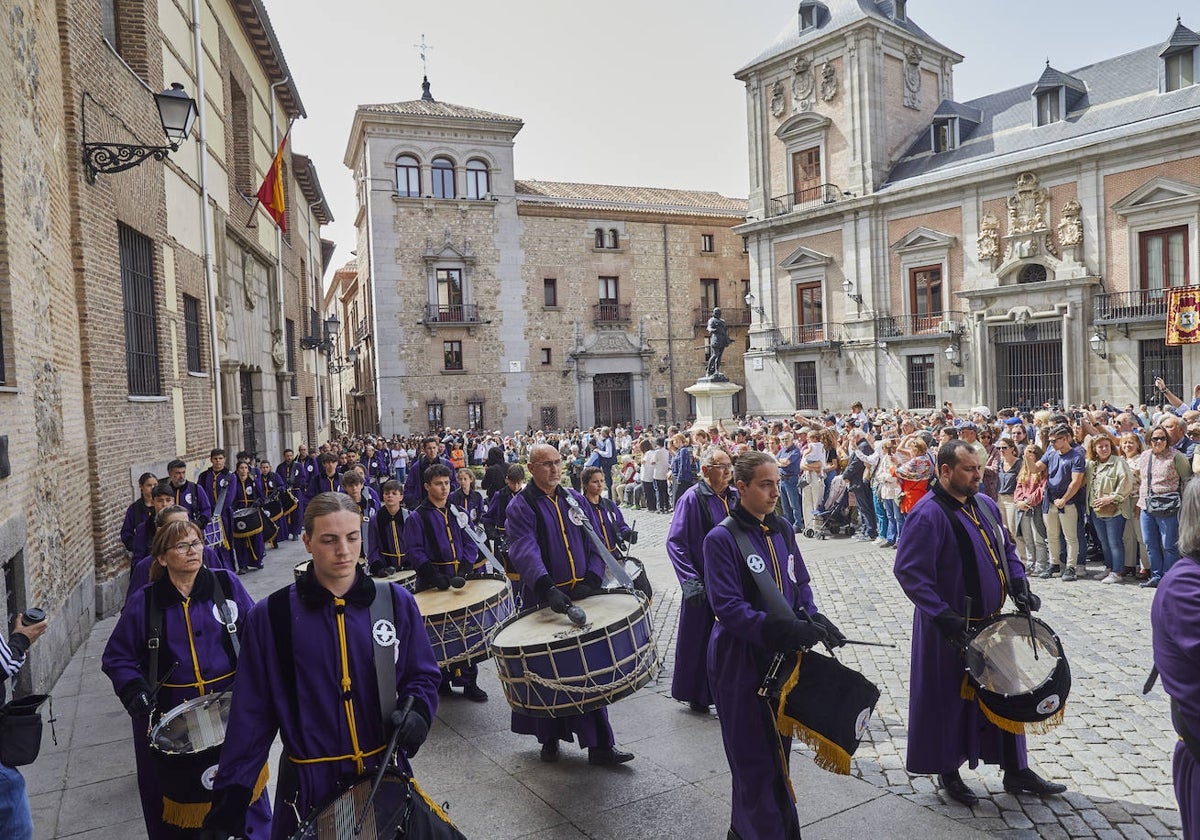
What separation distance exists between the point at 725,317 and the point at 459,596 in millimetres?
38518

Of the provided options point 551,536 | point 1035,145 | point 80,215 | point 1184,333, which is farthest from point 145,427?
point 1035,145

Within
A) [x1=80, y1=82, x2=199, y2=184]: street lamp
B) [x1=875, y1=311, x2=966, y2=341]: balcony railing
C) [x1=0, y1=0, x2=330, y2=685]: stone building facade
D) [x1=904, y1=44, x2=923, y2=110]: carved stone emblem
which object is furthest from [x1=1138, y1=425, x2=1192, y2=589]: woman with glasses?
[x1=904, y1=44, x2=923, y2=110]: carved stone emblem

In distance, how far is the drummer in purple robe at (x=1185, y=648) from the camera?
2.84 metres

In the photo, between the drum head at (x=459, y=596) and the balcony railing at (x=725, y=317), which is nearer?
the drum head at (x=459, y=596)

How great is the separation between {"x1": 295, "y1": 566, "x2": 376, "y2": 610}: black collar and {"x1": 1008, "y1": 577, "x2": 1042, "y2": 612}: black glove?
133 inches

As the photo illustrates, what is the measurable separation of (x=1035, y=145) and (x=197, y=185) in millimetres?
27751

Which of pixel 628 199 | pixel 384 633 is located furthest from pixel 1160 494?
pixel 628 199

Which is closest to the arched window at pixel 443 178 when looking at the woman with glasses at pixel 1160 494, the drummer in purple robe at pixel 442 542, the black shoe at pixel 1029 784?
the drummer in purple robe at pixel 442 542

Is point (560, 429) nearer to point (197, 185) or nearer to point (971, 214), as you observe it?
point (971, 214)

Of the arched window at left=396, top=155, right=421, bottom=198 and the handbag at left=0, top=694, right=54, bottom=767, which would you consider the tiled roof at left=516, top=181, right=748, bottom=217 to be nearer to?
the arched window at left=396, top=155, right=421, bottom=198

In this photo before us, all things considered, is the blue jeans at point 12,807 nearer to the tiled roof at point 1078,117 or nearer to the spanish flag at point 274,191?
the spanish flag at point 274,191

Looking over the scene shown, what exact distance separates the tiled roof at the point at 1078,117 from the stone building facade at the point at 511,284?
Answer: 40.1 ft

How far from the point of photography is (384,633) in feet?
10.2

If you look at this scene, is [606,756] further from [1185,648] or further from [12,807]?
[1185,648]
